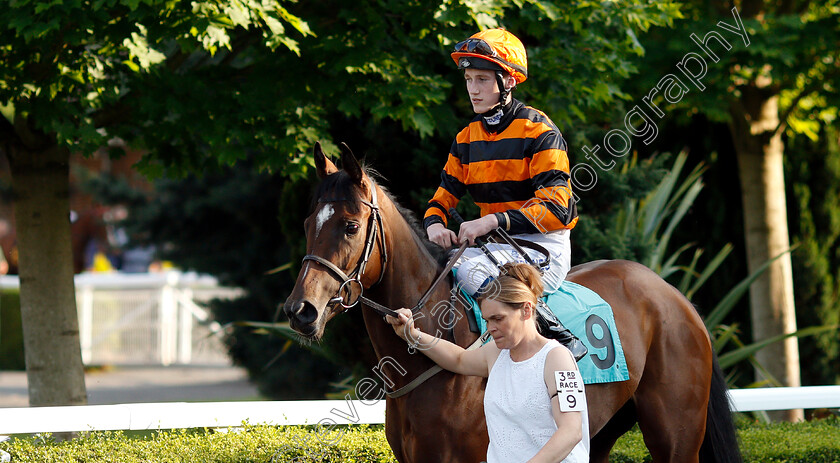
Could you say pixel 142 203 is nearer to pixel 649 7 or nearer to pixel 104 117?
pixel 104 117

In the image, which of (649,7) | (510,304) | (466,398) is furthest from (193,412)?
(649,7)

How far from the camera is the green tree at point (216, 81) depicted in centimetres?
485

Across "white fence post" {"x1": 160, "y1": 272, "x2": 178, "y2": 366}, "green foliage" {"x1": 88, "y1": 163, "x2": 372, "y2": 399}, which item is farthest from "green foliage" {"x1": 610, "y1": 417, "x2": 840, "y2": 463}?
"white fence post" {"x1": 160, "y1": 272, "x2": 178, "y2": 366}

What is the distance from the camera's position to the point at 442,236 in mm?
3412

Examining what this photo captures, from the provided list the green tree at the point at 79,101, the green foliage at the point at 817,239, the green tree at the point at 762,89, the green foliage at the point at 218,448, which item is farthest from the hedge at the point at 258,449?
the green foliage at the point at 817,239

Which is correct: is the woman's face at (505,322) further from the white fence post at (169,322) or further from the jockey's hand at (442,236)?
the white fence post at (169,322)

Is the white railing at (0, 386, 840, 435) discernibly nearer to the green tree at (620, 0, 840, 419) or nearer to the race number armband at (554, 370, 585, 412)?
the race number armband at (554, 370, 585, 412)

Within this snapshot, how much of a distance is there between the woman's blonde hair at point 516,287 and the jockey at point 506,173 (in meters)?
0.57

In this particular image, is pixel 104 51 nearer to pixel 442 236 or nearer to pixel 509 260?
pixel 442 236

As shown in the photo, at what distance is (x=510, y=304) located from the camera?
2.53 m

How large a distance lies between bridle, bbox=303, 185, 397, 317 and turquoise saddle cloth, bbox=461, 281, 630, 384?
76cm

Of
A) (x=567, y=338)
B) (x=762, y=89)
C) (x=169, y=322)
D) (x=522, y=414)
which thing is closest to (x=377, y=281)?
(x=567, y=338)

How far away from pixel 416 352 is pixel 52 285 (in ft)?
12.3

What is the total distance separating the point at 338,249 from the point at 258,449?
192 centimetres
